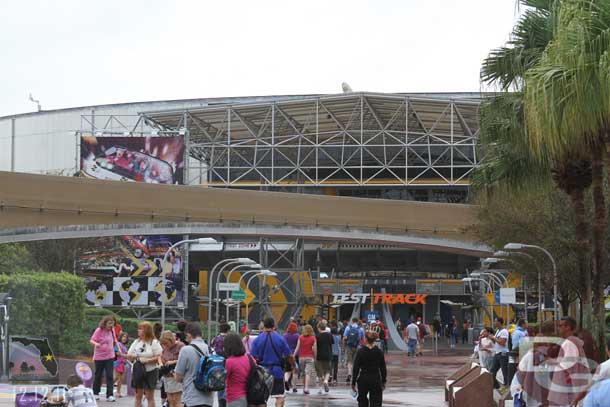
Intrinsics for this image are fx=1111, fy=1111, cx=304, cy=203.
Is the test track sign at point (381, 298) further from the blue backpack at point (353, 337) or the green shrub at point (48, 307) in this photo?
the blue backpack at point (353, 337)

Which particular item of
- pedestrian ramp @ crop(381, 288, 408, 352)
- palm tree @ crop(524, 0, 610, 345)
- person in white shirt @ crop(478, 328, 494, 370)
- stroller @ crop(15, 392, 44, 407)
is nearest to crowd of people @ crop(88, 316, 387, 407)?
stroller @ crop(15, 392, 44, 407)

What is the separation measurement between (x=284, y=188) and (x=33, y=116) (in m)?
29.9

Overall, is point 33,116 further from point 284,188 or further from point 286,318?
point 286,318

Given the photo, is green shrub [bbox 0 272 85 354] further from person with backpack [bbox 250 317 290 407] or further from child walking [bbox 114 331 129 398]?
person with backpack [bbox 250 317 290 407]

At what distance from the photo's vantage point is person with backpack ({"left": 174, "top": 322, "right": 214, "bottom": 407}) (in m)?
13.3

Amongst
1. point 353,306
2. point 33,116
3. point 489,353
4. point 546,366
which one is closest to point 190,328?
point 546,366

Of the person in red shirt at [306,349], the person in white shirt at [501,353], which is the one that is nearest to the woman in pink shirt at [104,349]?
the person in red shirt at [306,349]

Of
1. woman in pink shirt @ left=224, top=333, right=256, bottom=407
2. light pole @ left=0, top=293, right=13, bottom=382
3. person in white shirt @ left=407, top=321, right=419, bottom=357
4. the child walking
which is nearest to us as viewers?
woman in pink shirt @ left=224, top=333, right=256, bottom=407

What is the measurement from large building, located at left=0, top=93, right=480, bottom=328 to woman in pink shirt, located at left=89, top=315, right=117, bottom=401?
4040cm

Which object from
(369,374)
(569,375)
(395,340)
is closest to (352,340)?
(369,374)

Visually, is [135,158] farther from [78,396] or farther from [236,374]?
[236,374]

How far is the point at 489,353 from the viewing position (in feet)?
85.0

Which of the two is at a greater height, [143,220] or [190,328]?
[143,220]

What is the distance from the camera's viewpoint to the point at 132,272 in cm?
5700
